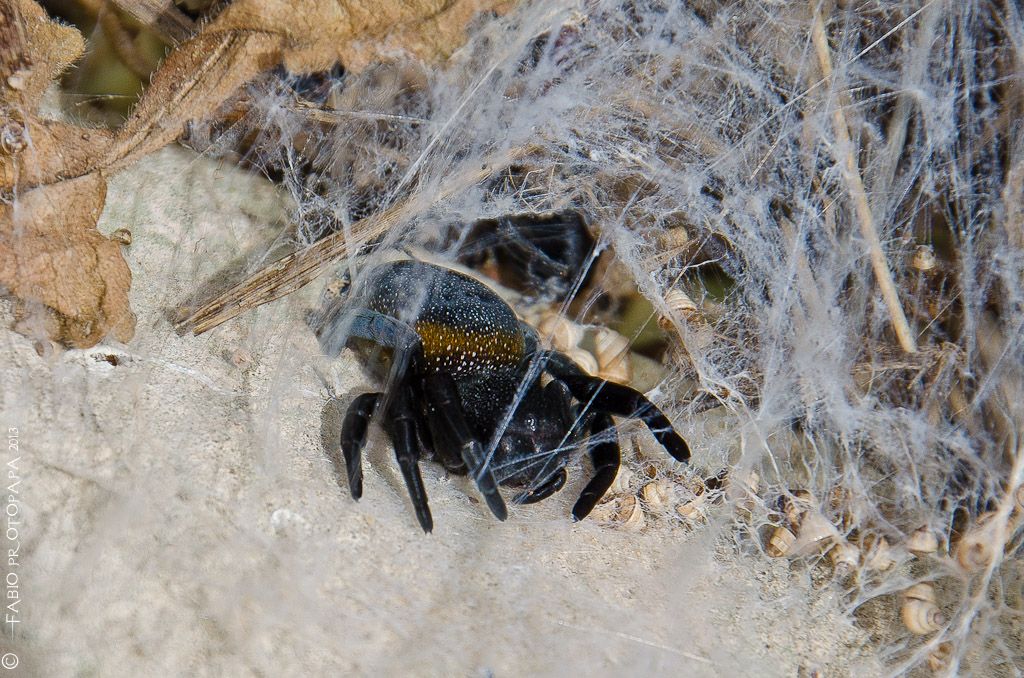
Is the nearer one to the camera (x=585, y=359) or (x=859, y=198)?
(x=859, y=198)

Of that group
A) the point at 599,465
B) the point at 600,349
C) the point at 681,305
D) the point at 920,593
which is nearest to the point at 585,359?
the point at 600,349

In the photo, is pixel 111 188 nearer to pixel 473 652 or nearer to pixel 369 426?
pixel 369 426

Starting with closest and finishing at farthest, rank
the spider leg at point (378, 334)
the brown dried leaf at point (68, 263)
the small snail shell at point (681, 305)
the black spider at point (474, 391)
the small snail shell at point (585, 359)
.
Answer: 1. the brown dried leaf at point (68, 263)
2. the black spider at point (474, 391)
3. the spider leg at point (378, 334)
4. the small snail shell at point (681, 305)
5. the small snail shell at point (585, 359)

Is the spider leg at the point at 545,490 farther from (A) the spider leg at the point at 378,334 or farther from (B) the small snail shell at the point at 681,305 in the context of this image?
(B) the small snail shell at the point at 681,305

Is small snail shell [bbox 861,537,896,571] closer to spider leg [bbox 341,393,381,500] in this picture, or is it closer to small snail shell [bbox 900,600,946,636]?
small snail shell [bbox 900,600,946,636]

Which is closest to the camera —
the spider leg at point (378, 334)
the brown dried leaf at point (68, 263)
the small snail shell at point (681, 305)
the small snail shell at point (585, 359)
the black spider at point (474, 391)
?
the brown dried leaf at point (68, 263)

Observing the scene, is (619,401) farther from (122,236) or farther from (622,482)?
(122,236)

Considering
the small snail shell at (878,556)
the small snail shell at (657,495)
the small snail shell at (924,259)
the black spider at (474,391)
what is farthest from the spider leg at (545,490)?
the small snail shell at (924,259)

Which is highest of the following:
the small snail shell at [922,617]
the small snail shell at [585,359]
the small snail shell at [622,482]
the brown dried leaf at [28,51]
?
the brown dried leaf at [28,51]
